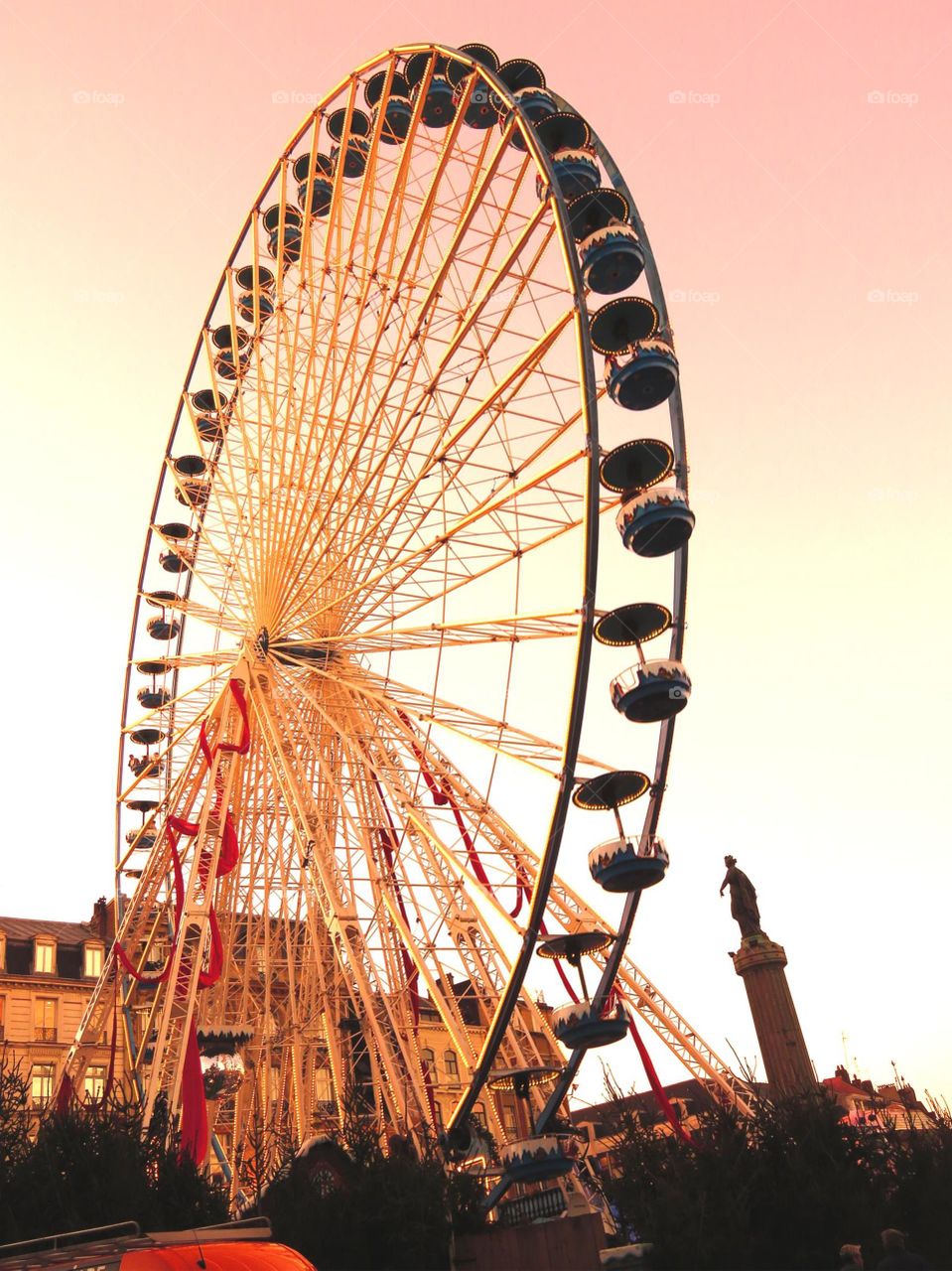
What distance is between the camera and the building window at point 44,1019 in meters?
40.8

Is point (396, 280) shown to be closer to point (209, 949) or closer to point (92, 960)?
point (209, 949)

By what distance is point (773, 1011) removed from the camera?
26.1 m

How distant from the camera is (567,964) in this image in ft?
61.5

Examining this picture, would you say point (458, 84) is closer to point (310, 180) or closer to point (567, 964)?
point (310, 180)

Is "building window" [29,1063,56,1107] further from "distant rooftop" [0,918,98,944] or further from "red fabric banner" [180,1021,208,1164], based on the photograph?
"red fabric banner" [180,1021,208,1164]

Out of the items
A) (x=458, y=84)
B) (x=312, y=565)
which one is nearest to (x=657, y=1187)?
(x=312, y=565)

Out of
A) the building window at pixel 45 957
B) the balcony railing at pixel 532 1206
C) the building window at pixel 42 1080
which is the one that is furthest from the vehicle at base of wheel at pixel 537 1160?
the building window at pixel 45 957

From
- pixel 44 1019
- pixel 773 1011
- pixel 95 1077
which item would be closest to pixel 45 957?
pixel 44 1019

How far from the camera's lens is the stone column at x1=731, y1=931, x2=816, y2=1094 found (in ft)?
82.3

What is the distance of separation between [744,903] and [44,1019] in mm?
25777

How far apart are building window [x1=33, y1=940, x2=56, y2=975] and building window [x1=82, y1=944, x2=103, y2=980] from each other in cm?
113

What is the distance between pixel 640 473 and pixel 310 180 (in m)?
12.0

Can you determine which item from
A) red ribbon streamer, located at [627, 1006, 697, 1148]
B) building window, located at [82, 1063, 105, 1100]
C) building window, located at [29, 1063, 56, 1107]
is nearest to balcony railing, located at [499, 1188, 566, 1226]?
red ribbon streamer, located at [627, 1006, 697, 1148]

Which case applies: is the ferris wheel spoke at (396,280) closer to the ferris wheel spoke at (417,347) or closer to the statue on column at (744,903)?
the ferris wheel spoke at (417,347)
